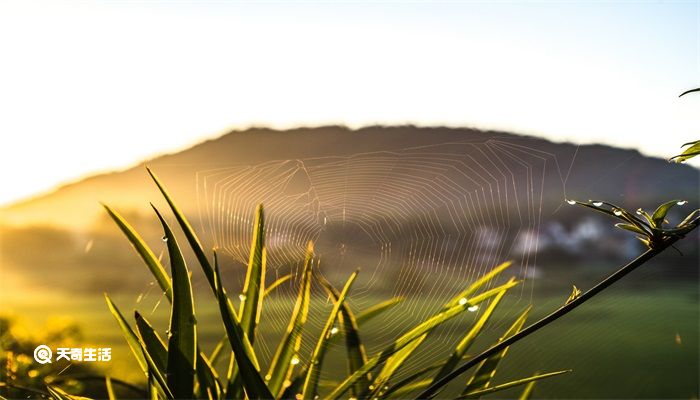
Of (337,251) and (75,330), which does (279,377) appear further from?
(75,330)

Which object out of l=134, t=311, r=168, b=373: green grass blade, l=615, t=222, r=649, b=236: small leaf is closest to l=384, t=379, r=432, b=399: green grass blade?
l=134, t=311, r=168, b=373: green grass blade

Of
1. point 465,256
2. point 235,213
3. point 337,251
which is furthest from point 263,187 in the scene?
point 465,256

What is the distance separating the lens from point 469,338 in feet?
3.94

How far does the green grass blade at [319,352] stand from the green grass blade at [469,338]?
0.74ft

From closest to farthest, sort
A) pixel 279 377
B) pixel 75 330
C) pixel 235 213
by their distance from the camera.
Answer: pixel 279 377
pixel 235 213
pixel 75 330

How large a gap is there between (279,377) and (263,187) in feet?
3.04

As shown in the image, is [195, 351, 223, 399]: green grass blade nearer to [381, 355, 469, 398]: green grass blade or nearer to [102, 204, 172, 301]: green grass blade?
[102, 204, 172, 301]: green grass blade

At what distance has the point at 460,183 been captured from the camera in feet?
6.29

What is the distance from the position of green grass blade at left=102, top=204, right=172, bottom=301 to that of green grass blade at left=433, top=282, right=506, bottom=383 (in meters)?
0.54

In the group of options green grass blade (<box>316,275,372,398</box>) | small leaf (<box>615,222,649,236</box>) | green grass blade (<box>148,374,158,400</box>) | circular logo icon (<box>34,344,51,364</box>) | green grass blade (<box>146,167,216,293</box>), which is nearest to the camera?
small leaf (<box>615,222,649,236</box>)

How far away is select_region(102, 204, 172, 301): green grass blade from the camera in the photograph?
876mm

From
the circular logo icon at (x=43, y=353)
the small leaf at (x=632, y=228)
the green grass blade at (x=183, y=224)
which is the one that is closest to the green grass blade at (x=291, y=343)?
the green grass blade at (x=183, y=224)

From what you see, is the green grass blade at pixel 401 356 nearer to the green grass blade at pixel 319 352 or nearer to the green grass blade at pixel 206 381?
the green grass blade at pixel 319 352

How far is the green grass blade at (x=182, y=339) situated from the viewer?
81 centimetres
